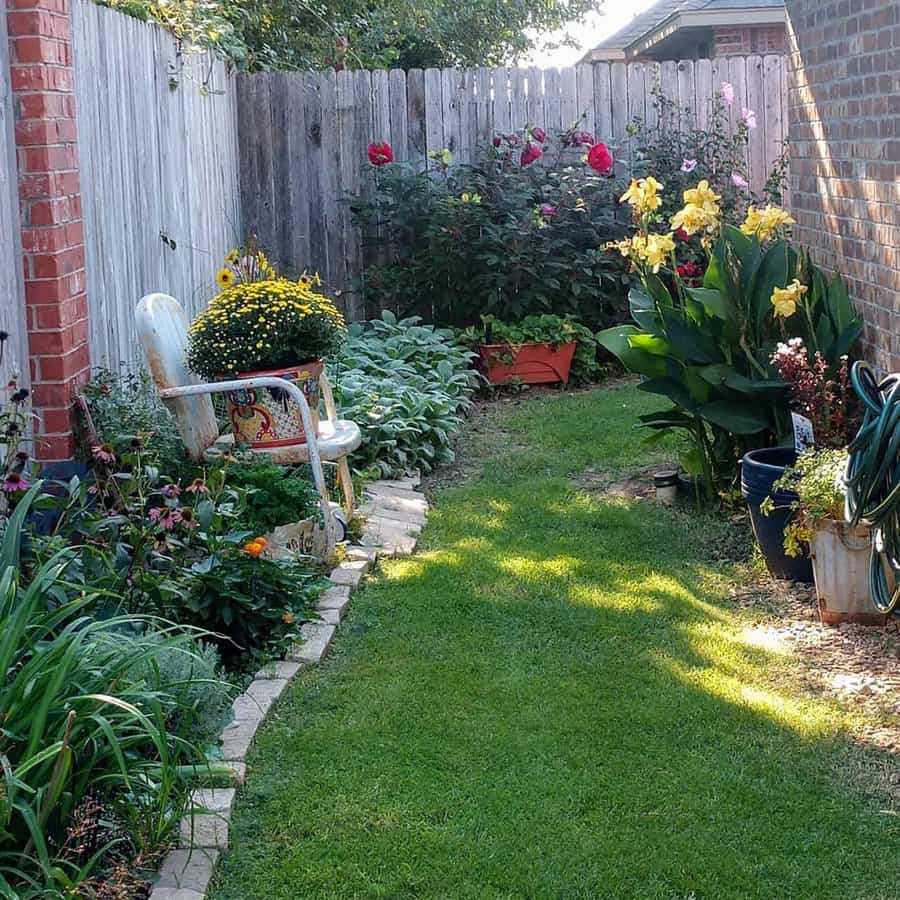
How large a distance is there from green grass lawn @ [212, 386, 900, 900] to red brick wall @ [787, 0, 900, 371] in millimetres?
1280

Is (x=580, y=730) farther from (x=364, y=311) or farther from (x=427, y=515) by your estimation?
(x=364, y=311)

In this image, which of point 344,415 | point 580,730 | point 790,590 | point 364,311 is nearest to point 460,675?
point 580,730

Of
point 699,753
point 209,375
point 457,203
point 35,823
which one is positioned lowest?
point 699,753

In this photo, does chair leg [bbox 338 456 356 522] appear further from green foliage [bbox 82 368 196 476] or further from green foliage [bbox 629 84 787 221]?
green foliage [bbox 629 84 787 221]

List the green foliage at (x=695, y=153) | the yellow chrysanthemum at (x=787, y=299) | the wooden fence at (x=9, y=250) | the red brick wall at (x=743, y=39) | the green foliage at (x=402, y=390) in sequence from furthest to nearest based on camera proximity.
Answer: the red brick wall at (x=743, y=39), the green foliage at (x=695, y=153), the green foliage at (x=402, y=390), the yellow chrysanthemum at (x=787, y=299), the wooden fence at (x=9, y=250)

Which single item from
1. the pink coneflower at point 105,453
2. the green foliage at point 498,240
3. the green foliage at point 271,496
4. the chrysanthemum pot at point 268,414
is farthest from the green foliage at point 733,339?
the green foliage at point 498,240

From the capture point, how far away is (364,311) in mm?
9984

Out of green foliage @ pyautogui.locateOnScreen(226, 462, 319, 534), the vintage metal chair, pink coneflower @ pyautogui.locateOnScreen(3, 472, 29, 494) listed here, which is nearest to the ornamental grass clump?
the vintage metal chair

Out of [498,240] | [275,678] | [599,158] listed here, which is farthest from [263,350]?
[599,158]

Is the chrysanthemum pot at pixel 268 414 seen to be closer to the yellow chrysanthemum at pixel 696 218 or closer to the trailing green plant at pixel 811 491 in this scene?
the yellow chrysanthemum at pixel 696 218

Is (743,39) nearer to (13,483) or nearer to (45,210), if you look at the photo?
(45,210)

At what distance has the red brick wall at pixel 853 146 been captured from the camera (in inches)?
194

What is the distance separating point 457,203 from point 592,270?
3.41 feet

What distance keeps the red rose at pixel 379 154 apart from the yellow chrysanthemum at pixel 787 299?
15.2ft
